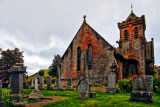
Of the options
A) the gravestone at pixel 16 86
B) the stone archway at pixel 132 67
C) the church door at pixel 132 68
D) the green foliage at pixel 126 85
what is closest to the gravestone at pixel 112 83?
the green foliage at pixel 126 85

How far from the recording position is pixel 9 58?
3528 cm

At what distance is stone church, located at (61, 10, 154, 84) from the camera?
21734 mm

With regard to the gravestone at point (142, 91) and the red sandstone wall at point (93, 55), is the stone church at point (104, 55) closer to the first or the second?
the red sandstone wall at point (93, 55)

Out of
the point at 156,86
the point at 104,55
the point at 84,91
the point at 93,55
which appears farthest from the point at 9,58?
the point at 156,86

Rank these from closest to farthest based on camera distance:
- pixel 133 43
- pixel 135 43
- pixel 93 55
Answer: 1. pixel 93 55
2. pixel 135 43
3. pixel 133 43

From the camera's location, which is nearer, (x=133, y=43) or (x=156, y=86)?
(x=156, y=86)

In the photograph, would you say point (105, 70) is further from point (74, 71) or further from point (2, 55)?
point (2, 55)

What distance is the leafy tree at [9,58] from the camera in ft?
111

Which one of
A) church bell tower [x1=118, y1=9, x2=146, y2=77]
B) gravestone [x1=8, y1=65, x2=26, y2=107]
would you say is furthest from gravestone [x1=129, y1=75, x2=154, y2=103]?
church bell tower [x1=118, y1=9, x2=146, y2=77]

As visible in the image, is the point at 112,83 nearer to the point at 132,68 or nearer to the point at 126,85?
the point at 126,85

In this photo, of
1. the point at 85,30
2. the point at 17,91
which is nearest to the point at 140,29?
the point at 85,30

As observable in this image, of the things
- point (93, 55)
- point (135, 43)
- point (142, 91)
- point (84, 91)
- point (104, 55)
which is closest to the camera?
point (142, 91)

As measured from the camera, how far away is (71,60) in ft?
82.3

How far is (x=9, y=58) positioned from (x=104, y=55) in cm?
2499
